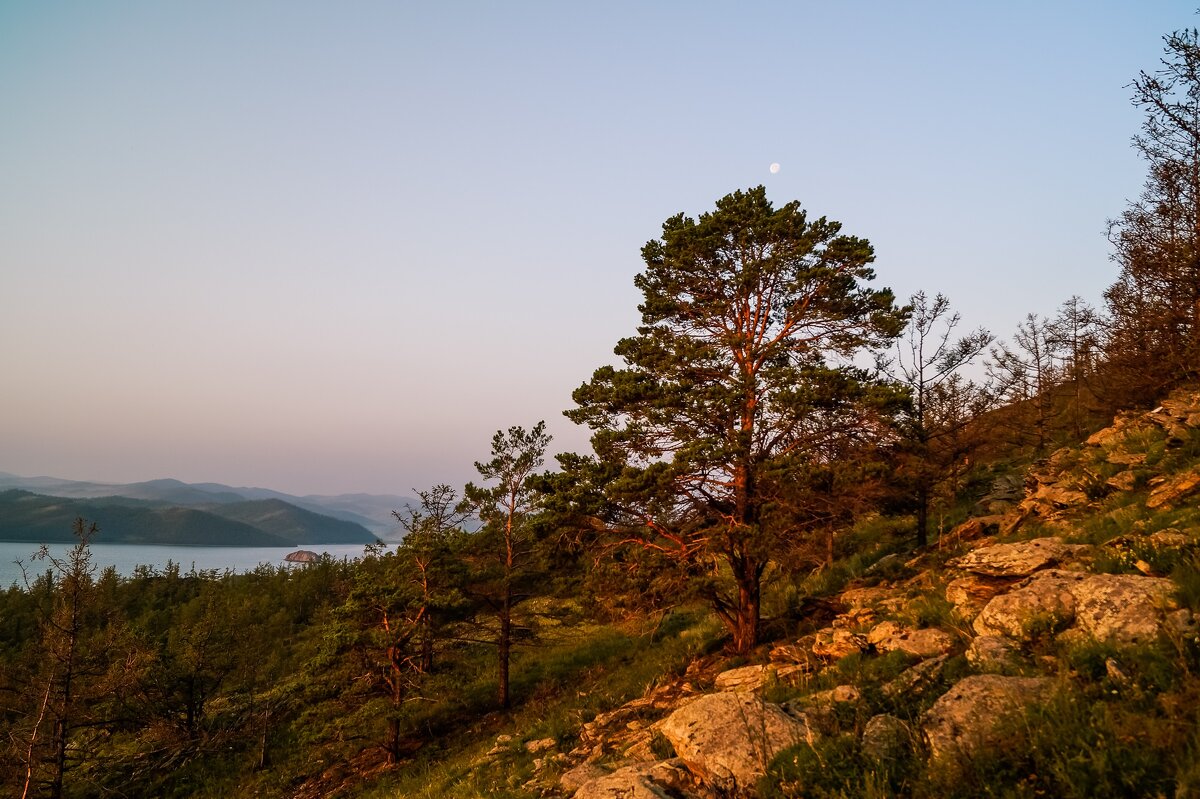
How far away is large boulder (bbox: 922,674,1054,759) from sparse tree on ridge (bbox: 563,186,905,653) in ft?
23.4

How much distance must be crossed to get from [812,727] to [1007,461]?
36.1 meters

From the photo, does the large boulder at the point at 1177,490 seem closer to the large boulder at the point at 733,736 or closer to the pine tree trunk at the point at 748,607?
the pine tree trunk at the point at 748,607

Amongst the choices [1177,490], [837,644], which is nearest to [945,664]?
[837,644]

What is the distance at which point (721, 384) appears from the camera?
46.6 ft

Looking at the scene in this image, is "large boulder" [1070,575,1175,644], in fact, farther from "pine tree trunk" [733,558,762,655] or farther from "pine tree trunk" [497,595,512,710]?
"pine tree trunk" [497,595,512,710]

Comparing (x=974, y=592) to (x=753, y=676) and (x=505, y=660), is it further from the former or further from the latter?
(x=505, y=660)

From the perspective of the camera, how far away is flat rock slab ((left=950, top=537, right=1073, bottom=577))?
8.74m

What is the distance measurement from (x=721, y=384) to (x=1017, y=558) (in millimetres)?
7290

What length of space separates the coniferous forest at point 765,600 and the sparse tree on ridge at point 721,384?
0.09 m

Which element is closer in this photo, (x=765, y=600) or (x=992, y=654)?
(x=992, y=654)

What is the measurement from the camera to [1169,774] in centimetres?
362

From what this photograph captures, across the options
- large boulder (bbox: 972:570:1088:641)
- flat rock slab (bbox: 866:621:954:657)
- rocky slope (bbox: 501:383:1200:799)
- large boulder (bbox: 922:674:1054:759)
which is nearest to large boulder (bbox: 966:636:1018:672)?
rocky slope (bbox: 501:383:1200:799)

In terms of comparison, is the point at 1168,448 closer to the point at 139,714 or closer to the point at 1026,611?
the point at 1026,611

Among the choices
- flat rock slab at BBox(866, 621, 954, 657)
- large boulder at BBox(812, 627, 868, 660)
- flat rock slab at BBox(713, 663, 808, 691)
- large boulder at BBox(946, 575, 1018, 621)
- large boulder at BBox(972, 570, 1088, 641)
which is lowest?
flat rock slab at BBox(713, 663, 808, 691)
